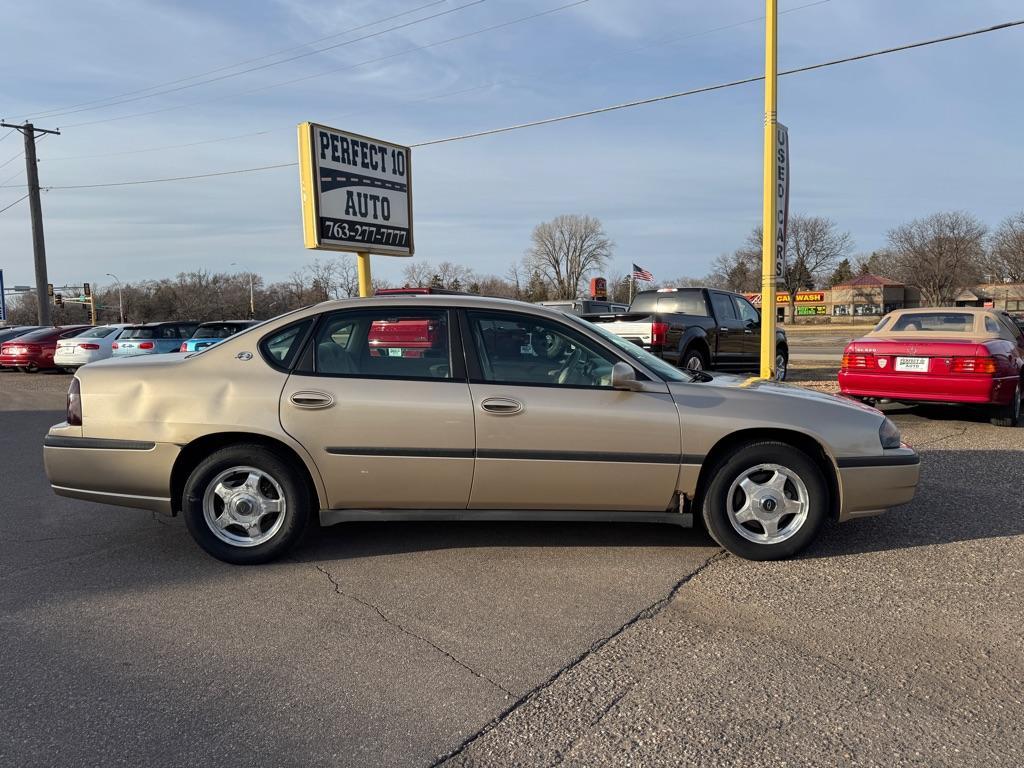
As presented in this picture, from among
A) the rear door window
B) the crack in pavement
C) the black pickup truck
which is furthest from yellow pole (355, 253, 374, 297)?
the crack in pavement

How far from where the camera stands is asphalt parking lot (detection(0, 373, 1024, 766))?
8.30ft

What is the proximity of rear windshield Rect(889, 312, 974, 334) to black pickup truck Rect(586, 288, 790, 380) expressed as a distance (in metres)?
3.13

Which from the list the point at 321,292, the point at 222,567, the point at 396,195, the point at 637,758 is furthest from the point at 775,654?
the point at 321,292

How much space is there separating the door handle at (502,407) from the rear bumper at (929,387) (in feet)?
21.2

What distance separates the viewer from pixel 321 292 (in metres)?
62.1

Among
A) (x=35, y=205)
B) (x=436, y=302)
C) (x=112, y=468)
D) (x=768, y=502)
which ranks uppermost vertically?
(x=35, y=205)

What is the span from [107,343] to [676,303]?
15.2 meters

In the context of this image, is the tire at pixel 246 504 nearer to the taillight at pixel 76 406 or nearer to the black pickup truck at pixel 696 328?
the taillight at pixel 76 406

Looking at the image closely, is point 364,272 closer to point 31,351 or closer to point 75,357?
point 75,357

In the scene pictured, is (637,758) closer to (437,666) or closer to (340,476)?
(437,666)

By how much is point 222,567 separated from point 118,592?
0.55 meters

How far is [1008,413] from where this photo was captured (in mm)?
8750

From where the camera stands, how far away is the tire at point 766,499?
426 centimetres

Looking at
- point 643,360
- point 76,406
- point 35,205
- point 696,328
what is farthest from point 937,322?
point 35,205
